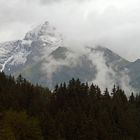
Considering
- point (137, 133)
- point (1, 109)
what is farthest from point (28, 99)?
point (137, 133)

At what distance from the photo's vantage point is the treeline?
→ 132 m

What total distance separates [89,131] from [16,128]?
28.7m

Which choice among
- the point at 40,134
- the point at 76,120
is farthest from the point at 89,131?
the point at 40,134

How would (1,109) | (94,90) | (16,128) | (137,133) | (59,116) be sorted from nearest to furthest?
1. (16,128)
2. (1,109)
3. (59,116)
4. (137,133)
5. (94,90)

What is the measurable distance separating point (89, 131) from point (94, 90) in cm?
3889

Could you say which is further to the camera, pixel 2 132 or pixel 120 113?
pixel 120 113

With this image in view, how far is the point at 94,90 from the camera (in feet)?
620

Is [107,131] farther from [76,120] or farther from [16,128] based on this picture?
[16,128]

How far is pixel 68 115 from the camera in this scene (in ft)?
515

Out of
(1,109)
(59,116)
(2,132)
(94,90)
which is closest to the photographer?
(2,132)

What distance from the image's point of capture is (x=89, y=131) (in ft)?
497

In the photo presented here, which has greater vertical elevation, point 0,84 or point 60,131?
point 0,84

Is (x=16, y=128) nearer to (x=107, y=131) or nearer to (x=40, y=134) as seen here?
(x=40, y=134)

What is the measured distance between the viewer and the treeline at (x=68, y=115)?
434ft
